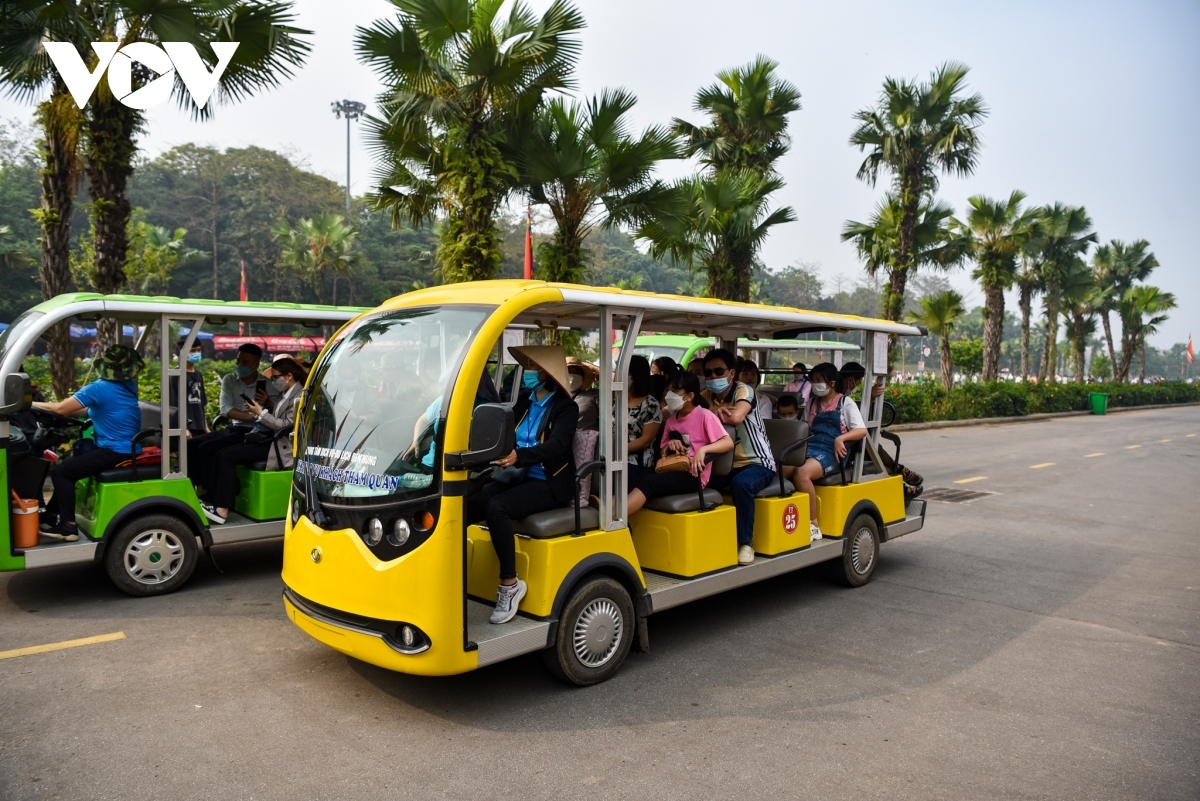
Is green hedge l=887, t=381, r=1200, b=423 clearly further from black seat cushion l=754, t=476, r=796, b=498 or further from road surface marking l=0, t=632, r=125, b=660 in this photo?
road surface marking l=0, t=632, r=125, b=660

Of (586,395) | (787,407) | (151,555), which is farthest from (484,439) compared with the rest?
(787,407)

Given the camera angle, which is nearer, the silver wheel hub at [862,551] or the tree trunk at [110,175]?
the silver wheel hub at [862,551]

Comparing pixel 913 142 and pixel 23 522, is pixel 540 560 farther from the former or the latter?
pixel 913 142

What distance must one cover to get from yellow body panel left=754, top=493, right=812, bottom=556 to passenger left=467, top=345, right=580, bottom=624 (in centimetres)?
182

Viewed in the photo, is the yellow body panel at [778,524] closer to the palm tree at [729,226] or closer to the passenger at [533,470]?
the passenger at [533,470]

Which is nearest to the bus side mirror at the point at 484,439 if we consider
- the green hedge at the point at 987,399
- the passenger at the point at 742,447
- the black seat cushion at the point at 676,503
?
the black seat cushion at the point at 676,503

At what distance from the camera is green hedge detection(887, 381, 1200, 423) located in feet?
82.6

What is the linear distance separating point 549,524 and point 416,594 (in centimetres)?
92

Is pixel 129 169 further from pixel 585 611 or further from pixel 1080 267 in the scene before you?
pixel 1080 267

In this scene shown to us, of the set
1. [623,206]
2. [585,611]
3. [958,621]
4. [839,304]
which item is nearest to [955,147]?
[623,206]

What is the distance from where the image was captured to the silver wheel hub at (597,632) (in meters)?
4.81

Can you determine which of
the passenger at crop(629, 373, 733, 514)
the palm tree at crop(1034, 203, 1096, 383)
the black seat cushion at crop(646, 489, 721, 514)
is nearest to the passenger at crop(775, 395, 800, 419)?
the passenger at crop(629, 373, 733, 514)

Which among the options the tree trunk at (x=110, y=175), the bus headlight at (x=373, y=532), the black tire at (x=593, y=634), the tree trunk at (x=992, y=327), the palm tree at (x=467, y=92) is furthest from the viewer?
the tree trunk at (x=992, y=327)

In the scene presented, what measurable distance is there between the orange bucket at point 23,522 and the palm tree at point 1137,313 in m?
57.7
